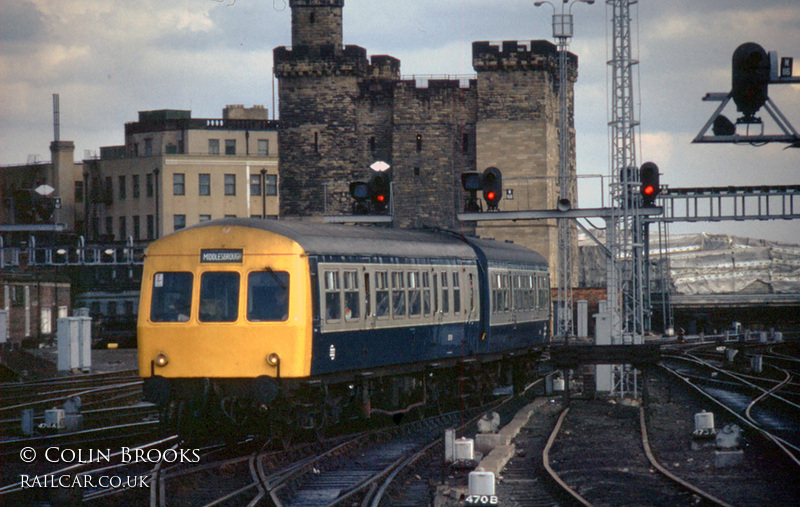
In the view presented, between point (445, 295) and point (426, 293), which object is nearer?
point (426, 293)

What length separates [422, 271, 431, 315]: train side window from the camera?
870 inches

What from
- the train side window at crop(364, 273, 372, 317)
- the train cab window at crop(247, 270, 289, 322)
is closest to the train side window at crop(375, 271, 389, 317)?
the train side window at crop(364, 273, 372, 317)

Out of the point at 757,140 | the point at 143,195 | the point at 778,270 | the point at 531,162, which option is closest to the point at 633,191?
the point at 757,140

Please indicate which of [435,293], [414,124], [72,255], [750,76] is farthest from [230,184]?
[750,76]

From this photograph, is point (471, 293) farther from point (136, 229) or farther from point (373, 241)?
point (136, 229)

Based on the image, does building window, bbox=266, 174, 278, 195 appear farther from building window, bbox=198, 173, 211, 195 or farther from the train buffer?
the train buffer

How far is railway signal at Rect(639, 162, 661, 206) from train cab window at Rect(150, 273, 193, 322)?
1245 centimetres

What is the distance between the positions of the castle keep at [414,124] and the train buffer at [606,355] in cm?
4196

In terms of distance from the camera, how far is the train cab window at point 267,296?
56.6 feet

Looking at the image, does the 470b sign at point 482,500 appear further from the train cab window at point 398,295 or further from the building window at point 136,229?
the building window at point 136,229

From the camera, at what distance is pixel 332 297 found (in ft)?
60.2

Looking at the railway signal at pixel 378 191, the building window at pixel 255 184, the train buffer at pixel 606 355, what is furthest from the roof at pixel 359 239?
the building window at pixel 255 184

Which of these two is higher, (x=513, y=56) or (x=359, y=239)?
(x=513, y=56)

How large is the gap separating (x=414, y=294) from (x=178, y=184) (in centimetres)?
6800
